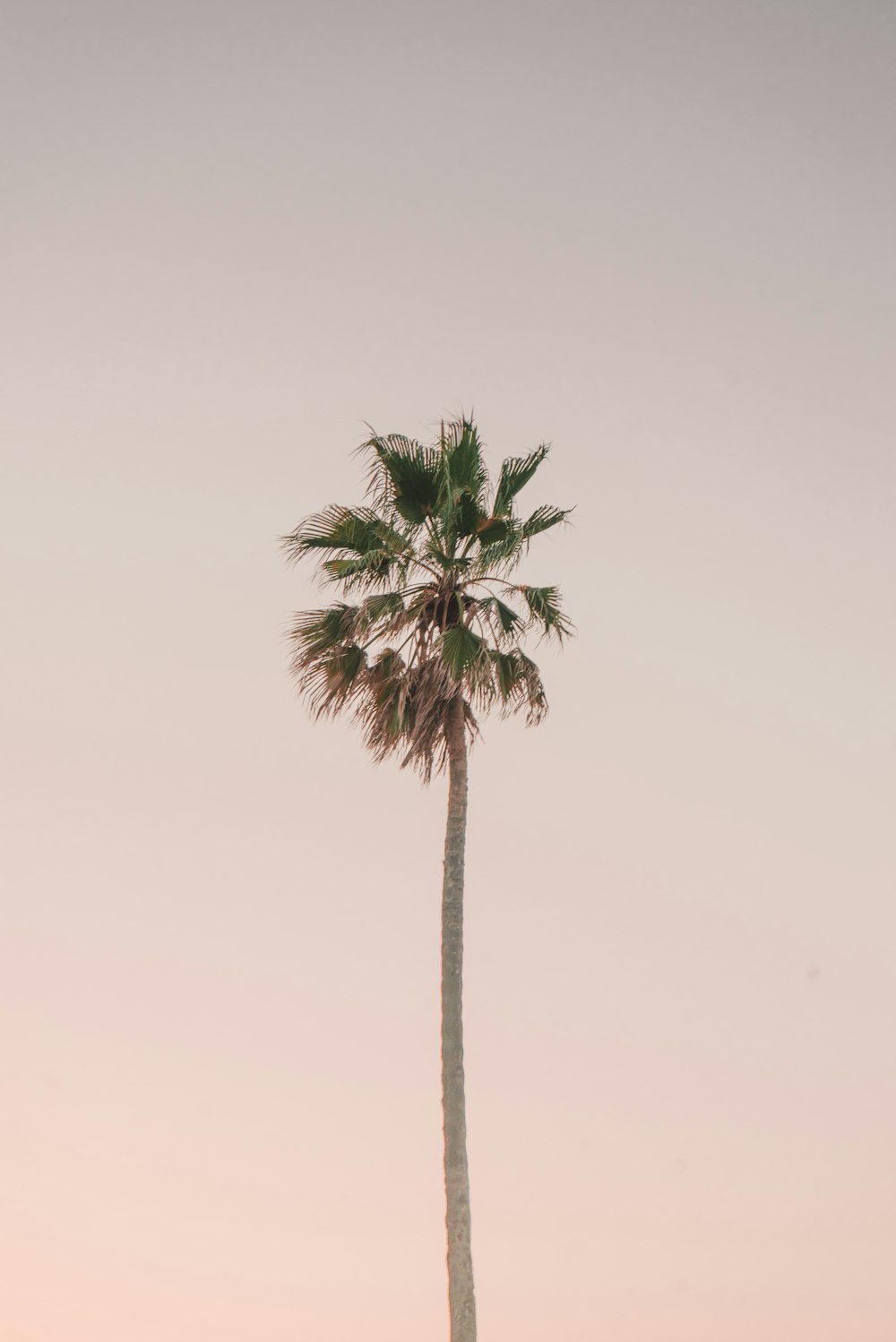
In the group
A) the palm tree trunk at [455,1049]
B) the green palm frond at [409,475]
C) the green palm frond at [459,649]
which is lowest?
the palm tree trunk at [455,1049]

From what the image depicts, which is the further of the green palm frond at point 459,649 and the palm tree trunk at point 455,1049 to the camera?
the green palm frond at point 459,649

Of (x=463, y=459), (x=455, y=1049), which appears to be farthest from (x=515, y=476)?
(x=455, y=1049)

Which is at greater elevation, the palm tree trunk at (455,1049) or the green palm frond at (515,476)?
the green palm frond at (515,476)

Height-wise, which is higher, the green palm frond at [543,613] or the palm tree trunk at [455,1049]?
the green palm frond at [543,613]

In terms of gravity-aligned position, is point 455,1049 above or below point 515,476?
below

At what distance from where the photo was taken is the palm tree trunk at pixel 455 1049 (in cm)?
1413

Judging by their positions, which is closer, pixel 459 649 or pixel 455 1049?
pixel 455 1049

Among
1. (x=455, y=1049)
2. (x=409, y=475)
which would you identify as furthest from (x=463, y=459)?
(x=455, y=1049)

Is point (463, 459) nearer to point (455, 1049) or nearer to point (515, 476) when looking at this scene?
point (515, 476)

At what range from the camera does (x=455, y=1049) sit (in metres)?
15.3

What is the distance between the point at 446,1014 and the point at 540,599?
5.57 metres

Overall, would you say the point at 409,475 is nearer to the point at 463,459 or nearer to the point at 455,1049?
the point at 463,459

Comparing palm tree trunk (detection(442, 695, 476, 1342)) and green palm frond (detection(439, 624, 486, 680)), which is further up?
green palm frond (detection(439, 624, 486, 680))

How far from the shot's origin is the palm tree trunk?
14133 millimetres
